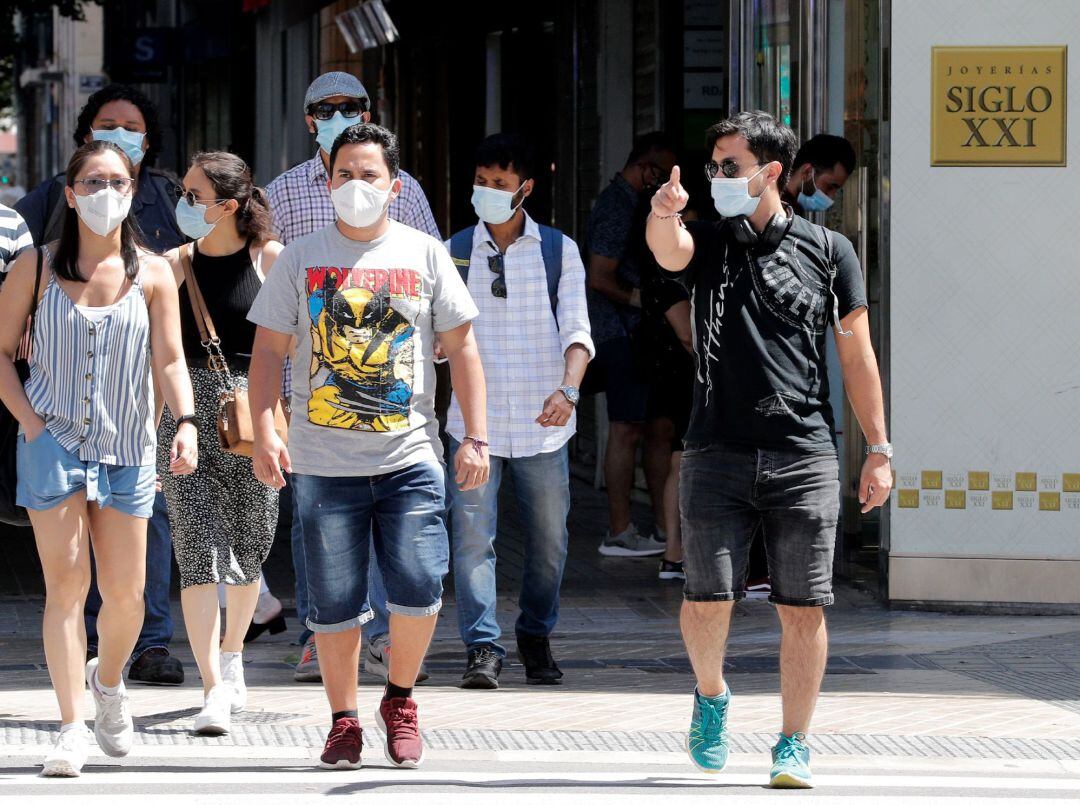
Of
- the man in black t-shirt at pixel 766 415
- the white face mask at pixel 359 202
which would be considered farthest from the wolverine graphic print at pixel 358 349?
the man in black t-shirt at pixel 766 415

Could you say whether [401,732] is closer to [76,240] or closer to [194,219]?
[76,240]

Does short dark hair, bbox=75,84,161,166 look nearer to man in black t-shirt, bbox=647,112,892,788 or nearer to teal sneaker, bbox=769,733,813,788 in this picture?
man in black t-shirt, bbox=647,112,892,788

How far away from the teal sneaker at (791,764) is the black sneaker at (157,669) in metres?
2.45

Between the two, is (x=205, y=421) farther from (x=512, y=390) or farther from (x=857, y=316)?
(x=857, y=316)

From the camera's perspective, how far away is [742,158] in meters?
5.68

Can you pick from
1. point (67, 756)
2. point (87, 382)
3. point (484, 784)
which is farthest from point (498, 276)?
point (67, 756)

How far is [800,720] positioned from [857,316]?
1.14m

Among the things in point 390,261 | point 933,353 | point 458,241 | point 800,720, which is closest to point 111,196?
point 390,261

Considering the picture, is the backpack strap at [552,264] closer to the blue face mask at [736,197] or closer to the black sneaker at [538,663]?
the black sneaker at [538,663]

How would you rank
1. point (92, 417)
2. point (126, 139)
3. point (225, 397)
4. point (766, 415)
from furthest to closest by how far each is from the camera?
point (126, 139) → point (225, 397) → point (92, 417) → point (766, 415)

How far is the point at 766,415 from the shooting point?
5637 millimetres

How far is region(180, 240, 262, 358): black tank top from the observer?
21.8 feet

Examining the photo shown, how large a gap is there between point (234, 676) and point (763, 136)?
246 centimetres

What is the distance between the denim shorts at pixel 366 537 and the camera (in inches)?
228
